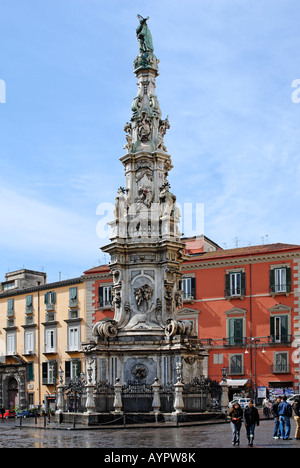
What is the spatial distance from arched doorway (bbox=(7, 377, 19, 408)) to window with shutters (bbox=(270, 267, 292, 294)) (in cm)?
2638

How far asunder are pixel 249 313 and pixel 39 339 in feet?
67.1

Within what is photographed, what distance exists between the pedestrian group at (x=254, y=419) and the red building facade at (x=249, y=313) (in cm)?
2685

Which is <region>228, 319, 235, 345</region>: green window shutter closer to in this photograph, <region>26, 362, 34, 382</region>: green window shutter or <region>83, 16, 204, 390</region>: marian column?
<region>26, 362, 34, 382</region>: green window shutter

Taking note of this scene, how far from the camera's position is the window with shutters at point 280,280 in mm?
52666

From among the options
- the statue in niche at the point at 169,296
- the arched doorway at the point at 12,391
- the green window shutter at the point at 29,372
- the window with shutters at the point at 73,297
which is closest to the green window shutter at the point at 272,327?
the window with shutters at the point at 73,297

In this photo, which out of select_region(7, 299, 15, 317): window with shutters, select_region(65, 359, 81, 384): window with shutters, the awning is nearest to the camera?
the awning

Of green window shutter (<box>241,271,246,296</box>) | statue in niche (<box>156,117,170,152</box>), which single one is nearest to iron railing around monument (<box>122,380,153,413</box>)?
statue in niche (<box>156,117,170,152</box>)

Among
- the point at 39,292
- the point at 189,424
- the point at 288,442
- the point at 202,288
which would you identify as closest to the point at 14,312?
the point at 39,292

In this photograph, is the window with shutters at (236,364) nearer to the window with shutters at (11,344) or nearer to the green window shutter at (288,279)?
the green window shutter at (288,279)

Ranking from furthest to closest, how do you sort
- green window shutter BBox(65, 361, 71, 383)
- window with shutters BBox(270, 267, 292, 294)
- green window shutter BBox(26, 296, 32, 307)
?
1. green window shutter BBox(26, 296, 32, 307)
2. green window shutter BBox(65, 361, 71, 383)
3. window with shutters BBox(270, 267, 292, 294)

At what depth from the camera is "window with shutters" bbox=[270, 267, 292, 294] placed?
5267 cm

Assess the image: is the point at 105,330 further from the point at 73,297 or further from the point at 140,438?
the point at 73,297

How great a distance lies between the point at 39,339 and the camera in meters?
65.0
